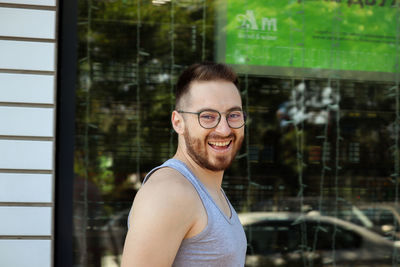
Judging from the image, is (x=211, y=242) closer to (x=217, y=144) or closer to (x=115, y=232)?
(x=217, y=144)

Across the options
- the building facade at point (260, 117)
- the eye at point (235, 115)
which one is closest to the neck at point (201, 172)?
the eye at point (235, 115)

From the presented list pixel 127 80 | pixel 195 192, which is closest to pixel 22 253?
pixel 127 80

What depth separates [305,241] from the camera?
4289 mm

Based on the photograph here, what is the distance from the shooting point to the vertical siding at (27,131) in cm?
350

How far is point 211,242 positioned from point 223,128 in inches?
15.1

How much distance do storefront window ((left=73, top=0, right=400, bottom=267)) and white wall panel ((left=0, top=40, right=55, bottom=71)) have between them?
42cm

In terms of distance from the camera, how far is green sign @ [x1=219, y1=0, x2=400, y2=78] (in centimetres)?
420

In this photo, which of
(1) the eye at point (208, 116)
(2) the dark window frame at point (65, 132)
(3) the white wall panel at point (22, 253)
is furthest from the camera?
(2) the dark window frame at point (65, 132)

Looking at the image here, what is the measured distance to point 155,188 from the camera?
1409 millimetres

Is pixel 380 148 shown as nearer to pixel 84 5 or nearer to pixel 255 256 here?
pixel 255 256

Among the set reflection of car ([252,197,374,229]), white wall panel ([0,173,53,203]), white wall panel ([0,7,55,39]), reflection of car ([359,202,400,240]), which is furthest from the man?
reflection of car ([359,202,400,240])

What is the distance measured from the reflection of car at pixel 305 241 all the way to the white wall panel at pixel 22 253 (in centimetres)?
170

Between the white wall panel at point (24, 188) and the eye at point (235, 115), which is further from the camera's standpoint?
the white wall panel at point (24, 188)

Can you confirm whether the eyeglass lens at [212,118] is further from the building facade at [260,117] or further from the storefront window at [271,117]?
the storefront window at [271,117]
